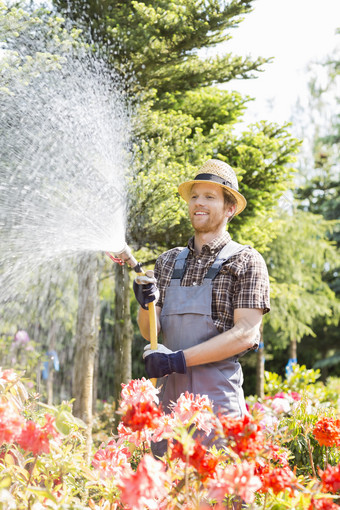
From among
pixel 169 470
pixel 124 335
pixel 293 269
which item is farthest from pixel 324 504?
pixel 293 269

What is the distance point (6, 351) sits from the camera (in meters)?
7.93

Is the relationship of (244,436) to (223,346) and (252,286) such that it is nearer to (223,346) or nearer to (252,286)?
(223,346)

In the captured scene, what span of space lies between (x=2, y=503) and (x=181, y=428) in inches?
14.9

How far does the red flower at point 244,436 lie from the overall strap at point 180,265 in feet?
4.77

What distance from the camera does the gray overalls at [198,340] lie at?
223 centimetres

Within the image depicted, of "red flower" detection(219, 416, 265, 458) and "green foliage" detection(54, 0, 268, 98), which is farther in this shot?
"green foliage" detection(54, 0, 268, 98)

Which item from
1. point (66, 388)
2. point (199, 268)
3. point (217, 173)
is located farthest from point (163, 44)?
point (66, 388)

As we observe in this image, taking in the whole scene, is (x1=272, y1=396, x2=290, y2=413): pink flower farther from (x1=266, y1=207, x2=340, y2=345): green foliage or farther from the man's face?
the man's face

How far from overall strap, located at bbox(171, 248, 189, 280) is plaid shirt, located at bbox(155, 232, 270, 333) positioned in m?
0.02

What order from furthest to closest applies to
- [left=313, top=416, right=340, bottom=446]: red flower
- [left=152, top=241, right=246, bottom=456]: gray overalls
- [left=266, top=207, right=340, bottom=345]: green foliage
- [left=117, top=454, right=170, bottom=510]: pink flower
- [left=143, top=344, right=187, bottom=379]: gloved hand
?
[left=266, top=207, right=340, bottom=345]: green foliage
[left=152, top=241, right=246, bottom=456]: gray overalls
[left=143, top=344, right=187, bottom=379]: gloved hand
[left=313, top=416, right=340, bottom=446]: red flower
[left=117, top=454, right=170, bottom=510]: pink flower

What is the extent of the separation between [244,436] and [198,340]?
125 centimetres

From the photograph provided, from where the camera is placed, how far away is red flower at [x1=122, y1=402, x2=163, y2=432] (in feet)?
3.59

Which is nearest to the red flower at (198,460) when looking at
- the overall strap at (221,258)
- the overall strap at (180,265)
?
the overall strap at (221,258)

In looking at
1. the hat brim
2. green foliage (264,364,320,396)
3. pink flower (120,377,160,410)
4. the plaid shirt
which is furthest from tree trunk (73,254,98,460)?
pink flower (120,377,160,410)
